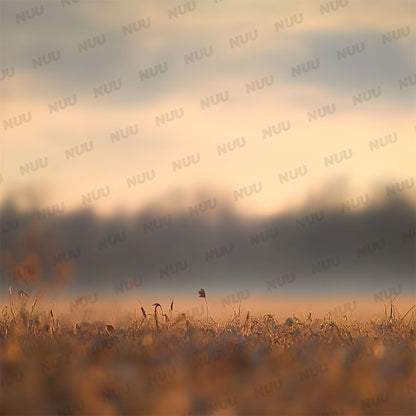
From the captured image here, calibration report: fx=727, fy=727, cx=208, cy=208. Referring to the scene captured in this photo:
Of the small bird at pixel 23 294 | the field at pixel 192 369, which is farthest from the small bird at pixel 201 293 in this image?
the small bird at pixel 23 294

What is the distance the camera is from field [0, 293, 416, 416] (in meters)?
4.62

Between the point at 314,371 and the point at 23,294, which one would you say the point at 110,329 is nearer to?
the point at 23,294

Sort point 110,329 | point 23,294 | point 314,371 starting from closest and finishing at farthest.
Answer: point 314,371, point 110,329, point 23,294

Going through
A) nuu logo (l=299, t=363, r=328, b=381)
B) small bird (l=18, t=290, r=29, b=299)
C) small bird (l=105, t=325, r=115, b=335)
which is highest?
small bird (l=18, t=290, r=29, b=299)

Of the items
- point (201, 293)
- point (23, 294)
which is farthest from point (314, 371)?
point (23, 294)

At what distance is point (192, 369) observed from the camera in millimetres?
5500

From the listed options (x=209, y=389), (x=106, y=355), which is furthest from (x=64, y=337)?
(x=209, y=389)

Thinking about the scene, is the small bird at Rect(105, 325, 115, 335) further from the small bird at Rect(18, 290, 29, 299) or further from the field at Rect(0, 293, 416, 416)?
the small bird at Rect(18, 290, 29, 299)

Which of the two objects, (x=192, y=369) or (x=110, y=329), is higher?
(x=110, y=329)

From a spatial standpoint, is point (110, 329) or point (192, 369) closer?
point (192, 369)

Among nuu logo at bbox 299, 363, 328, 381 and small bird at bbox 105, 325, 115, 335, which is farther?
small bird at bbox 105, 325, 115, 335

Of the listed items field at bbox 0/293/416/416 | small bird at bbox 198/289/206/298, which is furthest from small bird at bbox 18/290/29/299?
small bird at bbox 198/289/206/298

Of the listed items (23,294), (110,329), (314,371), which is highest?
(23,294)

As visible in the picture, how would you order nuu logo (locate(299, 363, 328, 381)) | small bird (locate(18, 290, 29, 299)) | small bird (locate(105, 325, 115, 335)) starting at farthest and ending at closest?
small bird (locate(18, 290, 29, 299)), small bird (locate(105, 325, 115, 335)), nuu logo (locate(299, 363, 328, 381))
